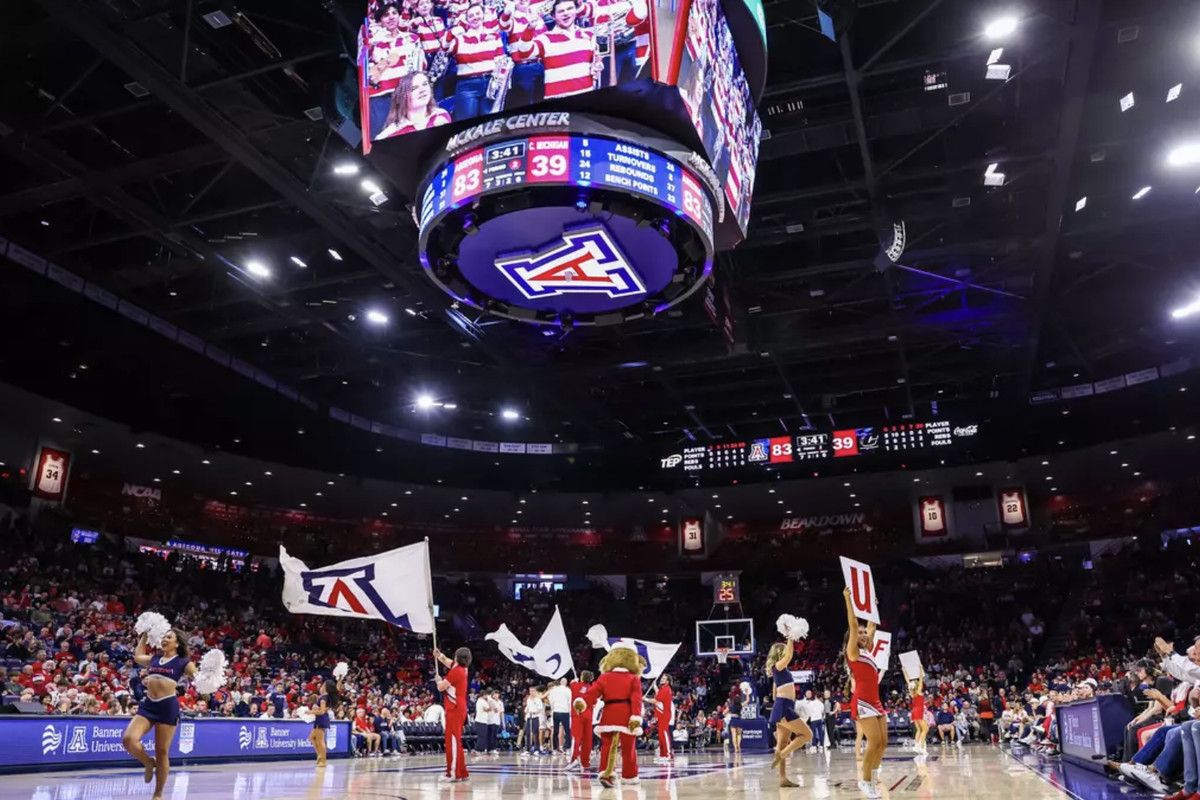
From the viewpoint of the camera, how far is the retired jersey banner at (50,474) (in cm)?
3172

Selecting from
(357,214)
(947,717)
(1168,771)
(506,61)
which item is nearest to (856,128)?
(506,61)

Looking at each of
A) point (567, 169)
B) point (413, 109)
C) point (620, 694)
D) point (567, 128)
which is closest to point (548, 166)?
point (567, 169)

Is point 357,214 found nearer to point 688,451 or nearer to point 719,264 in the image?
point 719,264

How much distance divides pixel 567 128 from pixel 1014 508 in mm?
34716

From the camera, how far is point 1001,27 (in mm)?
14164

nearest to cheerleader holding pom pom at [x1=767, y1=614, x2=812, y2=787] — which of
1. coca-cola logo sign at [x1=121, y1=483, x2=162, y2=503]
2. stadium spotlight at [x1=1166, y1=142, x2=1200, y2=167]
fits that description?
stadium spotlight at [x1=1166, y1=142, x2=1200, y2=167]

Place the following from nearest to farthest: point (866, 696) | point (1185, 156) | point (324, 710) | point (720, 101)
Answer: point (866, 696) → point (720, 101) → point (324, 710) → point (1185, 156)

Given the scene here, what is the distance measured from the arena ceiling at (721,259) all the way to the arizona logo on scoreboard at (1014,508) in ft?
22.0

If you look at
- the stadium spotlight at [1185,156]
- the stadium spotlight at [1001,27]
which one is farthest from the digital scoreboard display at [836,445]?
the stadium spotlight at [1001,27]

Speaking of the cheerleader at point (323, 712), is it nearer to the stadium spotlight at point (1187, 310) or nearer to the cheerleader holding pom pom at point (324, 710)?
the cheerleader holding pom pom at point (324, 710)

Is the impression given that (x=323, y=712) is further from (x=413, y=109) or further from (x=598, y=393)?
(x=598, y=393)

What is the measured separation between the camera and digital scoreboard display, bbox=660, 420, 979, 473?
3250cm

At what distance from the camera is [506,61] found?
38.0 ft

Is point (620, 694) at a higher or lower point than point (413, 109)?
lower
